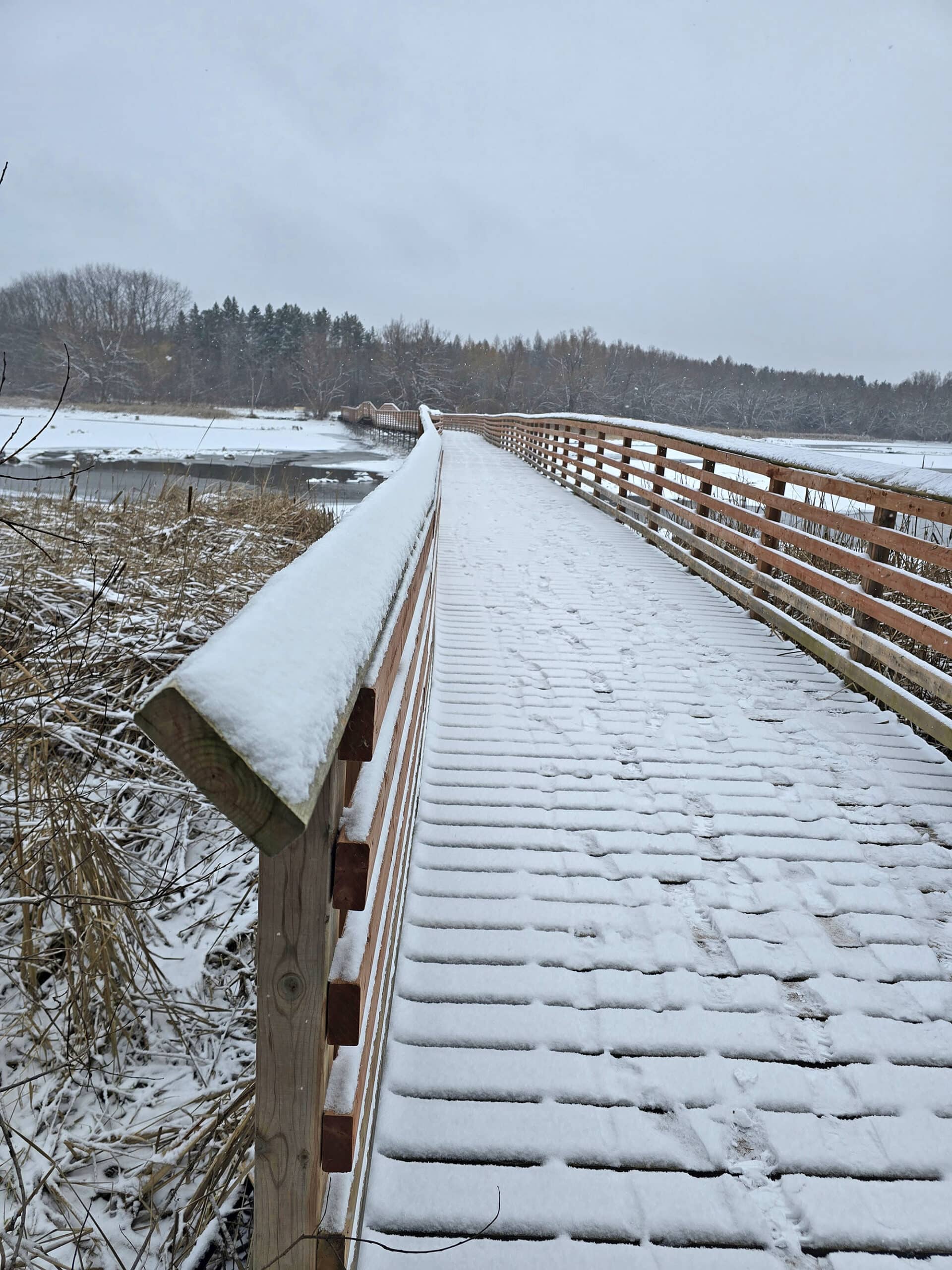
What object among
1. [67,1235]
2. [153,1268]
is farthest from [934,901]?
[67,1235]

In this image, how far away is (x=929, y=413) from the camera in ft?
297

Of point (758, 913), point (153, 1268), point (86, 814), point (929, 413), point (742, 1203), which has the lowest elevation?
point (153, 1268)

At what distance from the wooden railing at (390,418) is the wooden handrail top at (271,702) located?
31369 mm

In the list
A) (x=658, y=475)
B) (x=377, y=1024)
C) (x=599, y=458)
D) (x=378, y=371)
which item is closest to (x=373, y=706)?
(x=377, y=1024)

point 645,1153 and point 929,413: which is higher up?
point 929,413

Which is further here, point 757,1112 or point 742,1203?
point 757,1112

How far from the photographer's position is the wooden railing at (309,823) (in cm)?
81

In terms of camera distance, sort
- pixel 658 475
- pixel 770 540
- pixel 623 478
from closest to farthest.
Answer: pixel 770 540
pixel 658 475
pixel 623 478

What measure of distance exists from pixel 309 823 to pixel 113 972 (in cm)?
208

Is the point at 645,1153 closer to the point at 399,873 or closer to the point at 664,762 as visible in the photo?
the point at 399,873

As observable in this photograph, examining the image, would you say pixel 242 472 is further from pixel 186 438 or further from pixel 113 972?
pixel 113 972

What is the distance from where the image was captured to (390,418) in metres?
41.1

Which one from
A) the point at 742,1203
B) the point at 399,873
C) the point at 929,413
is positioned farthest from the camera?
the point at 929,413

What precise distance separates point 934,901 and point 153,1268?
8.75 ft
